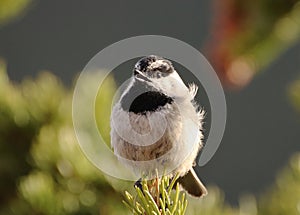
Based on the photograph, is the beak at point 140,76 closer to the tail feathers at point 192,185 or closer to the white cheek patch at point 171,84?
the white cheek patch at point 171,84

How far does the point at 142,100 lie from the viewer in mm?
448

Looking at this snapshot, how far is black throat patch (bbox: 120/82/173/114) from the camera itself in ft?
1.45

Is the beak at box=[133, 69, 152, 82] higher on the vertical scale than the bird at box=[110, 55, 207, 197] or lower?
higher

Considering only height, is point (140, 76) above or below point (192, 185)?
above

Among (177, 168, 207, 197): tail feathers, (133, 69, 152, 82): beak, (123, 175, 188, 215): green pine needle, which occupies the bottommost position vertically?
(177, 168, 207, 197): tail feathers

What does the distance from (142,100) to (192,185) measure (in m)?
0.10

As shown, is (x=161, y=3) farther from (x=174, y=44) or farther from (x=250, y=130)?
(x=174, y=44)

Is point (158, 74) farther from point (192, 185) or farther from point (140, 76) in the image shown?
point (192, 185)

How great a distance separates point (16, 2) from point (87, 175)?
0.21m

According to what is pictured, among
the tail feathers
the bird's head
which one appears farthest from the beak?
the tail feathers

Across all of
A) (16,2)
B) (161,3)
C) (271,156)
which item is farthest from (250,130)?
(16,2)

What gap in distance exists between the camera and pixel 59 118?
68 cm

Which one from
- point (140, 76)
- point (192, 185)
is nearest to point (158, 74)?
point (140, 76)

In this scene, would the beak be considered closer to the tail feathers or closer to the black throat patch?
the black throat patch
